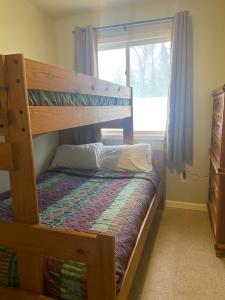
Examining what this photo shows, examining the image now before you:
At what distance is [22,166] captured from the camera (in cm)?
105

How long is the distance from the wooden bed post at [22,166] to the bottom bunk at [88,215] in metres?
0.06

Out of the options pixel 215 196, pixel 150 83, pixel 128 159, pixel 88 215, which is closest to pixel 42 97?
pixel 88 215

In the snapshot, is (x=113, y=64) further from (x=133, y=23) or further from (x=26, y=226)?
(x=26, y=226)

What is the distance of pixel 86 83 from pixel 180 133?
1.48 meters

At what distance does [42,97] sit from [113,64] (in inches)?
82.1

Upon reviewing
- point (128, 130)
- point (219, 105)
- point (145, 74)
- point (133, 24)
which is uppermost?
point (133, 24)

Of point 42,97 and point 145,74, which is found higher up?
point 145,74

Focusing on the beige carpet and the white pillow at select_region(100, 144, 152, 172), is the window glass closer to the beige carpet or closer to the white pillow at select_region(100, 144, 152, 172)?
the white pillow at select_region(100, 144, 152, 172)

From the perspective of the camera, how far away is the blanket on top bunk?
1118 mm

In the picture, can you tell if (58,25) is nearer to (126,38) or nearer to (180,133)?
(126,38)

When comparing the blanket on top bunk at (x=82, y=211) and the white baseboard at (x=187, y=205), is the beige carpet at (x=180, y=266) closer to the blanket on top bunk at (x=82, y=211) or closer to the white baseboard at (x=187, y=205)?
the white baseboard at (x=187, y=205)

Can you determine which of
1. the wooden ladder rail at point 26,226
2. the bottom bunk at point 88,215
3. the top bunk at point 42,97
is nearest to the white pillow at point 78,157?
the bottom bunk at point 88,215

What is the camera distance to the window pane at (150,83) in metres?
2.87

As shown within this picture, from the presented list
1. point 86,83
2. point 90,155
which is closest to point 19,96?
point 86,83
